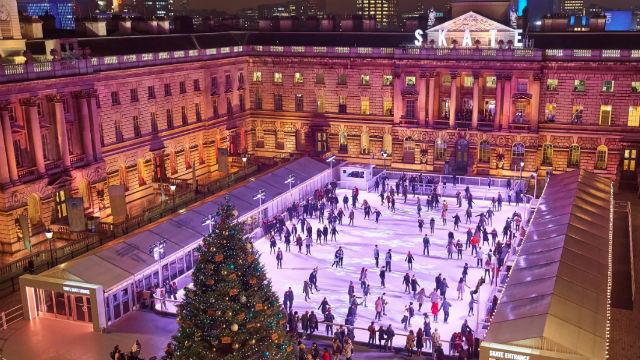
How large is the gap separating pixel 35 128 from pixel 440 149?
3797 centimetres

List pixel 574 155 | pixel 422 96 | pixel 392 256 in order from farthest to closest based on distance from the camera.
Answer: pixel 422 96 < pixel 574 155 < pixel 392 256

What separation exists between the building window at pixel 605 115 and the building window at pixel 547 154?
502 centimetres

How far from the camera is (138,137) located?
57.9 m

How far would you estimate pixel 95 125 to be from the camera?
2019 inches

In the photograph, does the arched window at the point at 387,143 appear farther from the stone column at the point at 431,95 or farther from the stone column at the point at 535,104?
the stone column at the point at 535,104

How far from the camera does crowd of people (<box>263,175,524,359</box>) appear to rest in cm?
2933

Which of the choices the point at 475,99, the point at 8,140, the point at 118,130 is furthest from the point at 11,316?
the point at 475,99

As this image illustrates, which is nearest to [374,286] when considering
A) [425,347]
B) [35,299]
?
[425,347]

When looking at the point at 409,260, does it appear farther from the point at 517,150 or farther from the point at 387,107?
the point at 387,107

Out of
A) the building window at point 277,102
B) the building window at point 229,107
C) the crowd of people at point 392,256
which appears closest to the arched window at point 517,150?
the crowd of people at point 392,256

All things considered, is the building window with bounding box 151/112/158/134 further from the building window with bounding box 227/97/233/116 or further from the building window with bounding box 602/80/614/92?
the building window with bounding box 602/80/614/92

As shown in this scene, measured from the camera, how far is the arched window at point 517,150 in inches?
2468

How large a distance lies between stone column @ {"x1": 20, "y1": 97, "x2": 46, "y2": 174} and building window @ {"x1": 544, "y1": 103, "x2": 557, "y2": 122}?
44480 mm

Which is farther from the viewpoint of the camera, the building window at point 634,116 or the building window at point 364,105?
the building window at point 364,105
